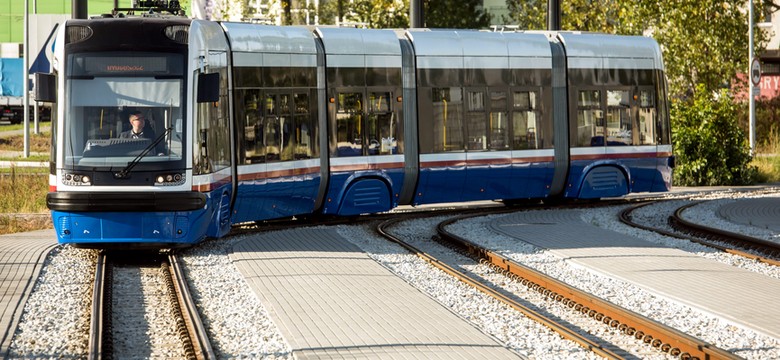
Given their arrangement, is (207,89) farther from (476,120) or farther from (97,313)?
(476,120)

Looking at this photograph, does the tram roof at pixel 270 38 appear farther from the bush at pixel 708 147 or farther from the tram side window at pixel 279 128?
the bush at pixel 708 147

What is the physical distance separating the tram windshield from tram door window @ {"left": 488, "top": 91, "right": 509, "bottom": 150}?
8.37 m

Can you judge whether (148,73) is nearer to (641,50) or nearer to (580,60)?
(580,60)

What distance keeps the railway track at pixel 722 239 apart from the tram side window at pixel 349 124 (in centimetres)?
467

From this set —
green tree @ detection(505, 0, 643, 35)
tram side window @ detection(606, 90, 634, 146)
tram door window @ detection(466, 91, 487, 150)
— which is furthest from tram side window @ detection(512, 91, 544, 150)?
green tree @ detection(505, 0, 643, 35)

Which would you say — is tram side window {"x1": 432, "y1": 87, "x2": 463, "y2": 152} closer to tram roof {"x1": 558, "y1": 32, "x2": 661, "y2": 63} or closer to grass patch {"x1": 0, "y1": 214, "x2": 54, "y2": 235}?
tram roof {"x1": 558, "y1": 32, "x2": 661, "y2": 63}

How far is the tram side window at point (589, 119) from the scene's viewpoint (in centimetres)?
2508

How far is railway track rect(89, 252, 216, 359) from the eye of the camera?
429 inches

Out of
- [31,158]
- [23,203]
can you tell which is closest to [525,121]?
[23,203]

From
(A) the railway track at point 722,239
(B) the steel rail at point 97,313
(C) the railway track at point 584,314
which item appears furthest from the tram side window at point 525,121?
(B) the steel rail at point 97,313

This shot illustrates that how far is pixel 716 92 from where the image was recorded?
39.8 metres

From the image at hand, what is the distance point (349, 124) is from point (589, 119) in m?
5.65

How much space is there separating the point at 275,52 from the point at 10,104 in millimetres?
62442

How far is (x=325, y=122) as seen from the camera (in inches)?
840
